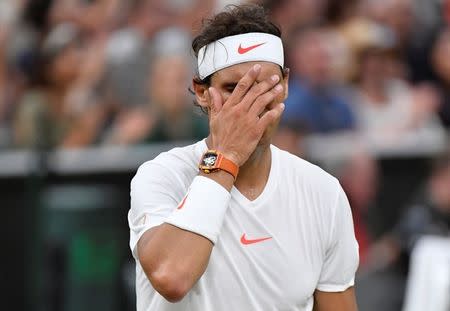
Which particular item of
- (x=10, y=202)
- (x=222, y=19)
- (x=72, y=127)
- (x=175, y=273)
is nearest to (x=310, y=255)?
(x=175, y=273)

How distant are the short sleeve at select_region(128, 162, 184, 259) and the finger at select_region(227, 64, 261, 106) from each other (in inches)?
12.8

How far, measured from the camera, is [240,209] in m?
3.49

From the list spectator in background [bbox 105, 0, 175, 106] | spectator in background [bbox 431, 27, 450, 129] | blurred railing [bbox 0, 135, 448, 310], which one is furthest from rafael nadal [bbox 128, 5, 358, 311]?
spectator in background [bbox 431, 27, 450, 129]

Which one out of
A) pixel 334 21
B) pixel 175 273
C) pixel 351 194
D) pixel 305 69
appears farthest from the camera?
pixel 334 21

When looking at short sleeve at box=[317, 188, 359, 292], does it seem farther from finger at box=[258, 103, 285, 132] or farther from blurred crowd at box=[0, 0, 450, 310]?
blurred crowd at box=[0, 0, 450, 310]

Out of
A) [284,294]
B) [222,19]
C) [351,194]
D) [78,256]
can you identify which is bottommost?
[78,256]

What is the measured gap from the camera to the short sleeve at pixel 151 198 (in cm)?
333

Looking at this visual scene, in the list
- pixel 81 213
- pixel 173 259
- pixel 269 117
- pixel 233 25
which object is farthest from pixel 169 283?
pixel 81 213

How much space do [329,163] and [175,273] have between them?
4.96m

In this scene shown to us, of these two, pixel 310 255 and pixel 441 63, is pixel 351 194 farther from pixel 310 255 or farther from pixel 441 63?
pixel 310 255

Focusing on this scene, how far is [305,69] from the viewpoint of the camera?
8.84 m

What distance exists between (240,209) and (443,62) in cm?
600

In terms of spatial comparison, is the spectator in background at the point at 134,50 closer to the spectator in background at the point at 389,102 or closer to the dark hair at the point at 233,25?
the spectator in background at the point at 389,102

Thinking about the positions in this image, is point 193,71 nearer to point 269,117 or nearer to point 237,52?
point 237,52
